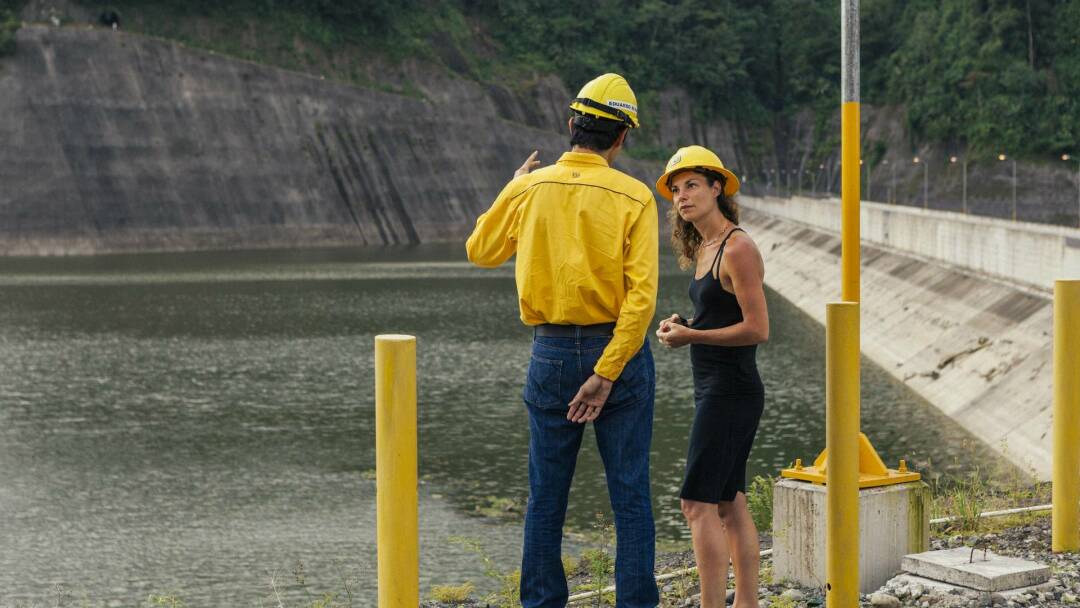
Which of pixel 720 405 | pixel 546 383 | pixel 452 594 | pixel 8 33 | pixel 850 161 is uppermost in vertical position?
pixel 8 33

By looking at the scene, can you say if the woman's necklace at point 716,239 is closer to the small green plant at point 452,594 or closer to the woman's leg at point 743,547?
the woman's leg at point 743,547

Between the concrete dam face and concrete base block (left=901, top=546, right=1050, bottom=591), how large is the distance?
234 ft

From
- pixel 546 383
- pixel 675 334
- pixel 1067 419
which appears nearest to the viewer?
pixel 546 383

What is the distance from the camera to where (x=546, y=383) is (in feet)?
24.6

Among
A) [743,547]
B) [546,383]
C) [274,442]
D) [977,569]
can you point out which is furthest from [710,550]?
[274,442]

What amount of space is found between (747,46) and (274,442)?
12428 cm

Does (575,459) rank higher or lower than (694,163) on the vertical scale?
lower

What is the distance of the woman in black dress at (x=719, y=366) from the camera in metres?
7.77

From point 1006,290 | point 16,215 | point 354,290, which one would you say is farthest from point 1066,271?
point 16,215

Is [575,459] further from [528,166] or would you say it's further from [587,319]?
[528,166]

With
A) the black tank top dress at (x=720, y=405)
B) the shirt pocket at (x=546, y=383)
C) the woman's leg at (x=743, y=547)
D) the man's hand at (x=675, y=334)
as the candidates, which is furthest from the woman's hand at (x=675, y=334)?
the woman's leg at (x=743, y=547)

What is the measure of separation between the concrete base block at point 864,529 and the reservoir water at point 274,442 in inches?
176

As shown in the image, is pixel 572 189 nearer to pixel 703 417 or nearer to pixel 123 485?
pixel 703 417

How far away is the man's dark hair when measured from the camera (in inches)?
298
